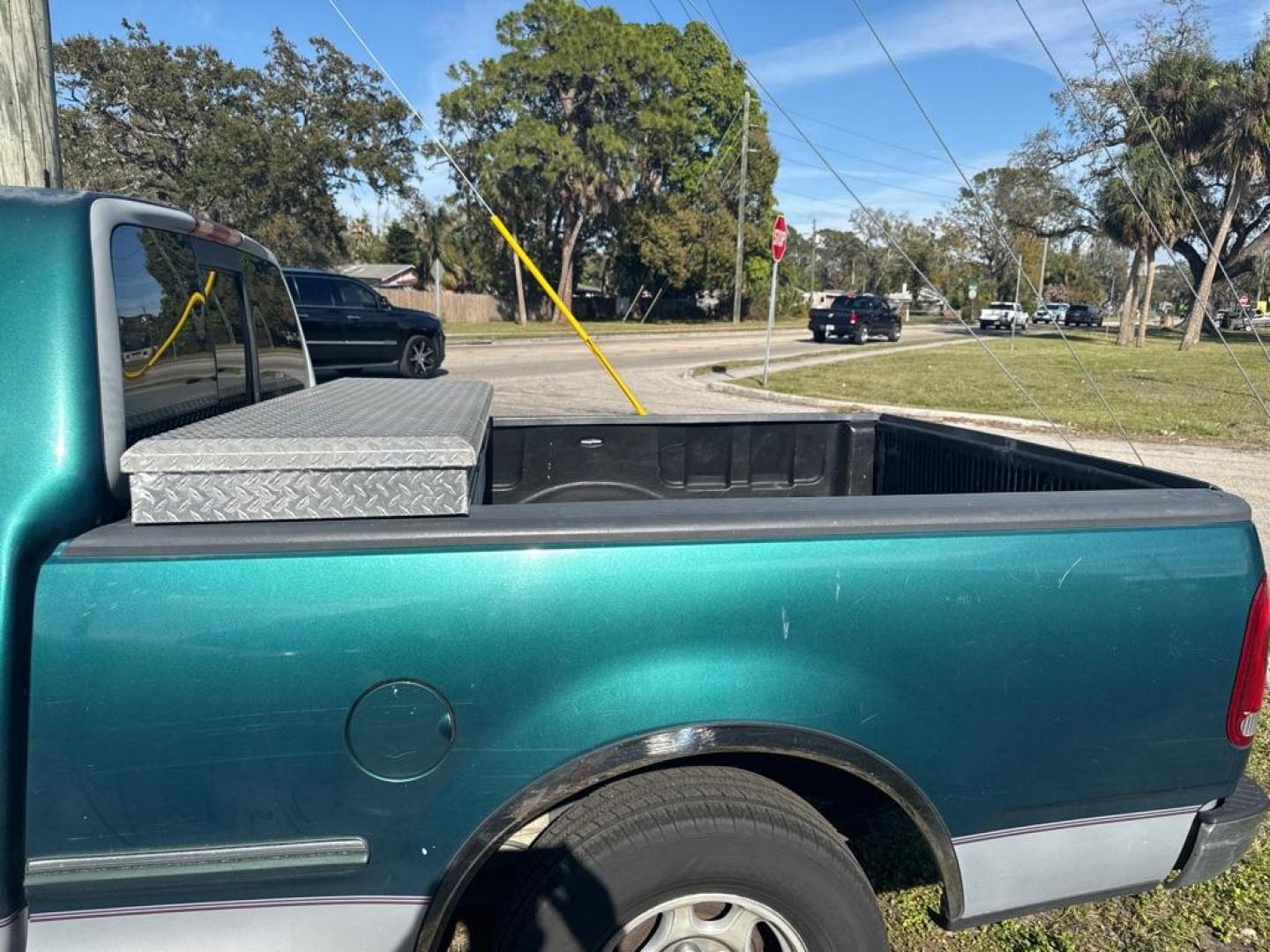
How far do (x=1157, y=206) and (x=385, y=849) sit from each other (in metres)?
33.9

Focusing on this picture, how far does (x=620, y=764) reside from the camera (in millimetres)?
1734

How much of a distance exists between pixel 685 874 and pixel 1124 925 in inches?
66.7

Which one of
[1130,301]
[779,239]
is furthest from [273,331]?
[1130,301]

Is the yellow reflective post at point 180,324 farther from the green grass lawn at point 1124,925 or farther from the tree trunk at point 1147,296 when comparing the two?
the tree trunk at point 1147,296

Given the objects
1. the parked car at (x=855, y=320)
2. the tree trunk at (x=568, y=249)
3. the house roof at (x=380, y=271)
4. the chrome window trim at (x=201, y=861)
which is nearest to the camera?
the chrome window trim at (x=201, y=861)

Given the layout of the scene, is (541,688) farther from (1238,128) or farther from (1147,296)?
(1147,296)

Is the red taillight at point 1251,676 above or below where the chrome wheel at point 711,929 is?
above

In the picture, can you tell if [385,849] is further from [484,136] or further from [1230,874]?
[484,136]

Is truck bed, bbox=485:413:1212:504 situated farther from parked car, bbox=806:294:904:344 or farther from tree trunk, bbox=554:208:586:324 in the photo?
tree trunk, bbox=554:208:586:324

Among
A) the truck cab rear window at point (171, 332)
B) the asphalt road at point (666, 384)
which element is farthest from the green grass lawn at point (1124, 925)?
the asphalt road at point (666, 384)

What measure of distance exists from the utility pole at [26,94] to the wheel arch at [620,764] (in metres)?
3.17

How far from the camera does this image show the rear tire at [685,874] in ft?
5.71

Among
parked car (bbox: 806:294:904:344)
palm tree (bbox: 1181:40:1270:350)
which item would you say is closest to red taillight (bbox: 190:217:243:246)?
palm tree (bbox: 1181:40:1270:350)

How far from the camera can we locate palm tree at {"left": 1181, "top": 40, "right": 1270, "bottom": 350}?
2756 cm
